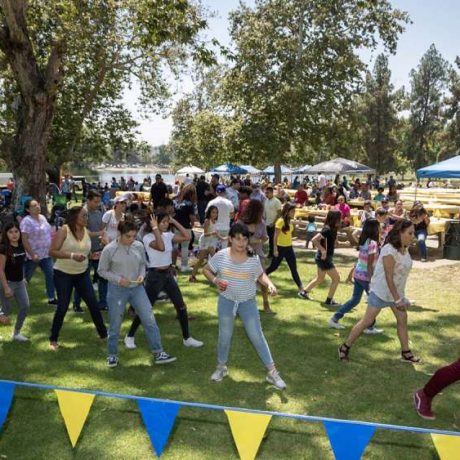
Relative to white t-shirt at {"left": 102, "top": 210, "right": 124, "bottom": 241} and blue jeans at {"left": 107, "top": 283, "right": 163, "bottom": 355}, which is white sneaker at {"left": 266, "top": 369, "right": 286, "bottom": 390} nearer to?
blue jeans at {"left": 107, "top": 283, "right": 163, "bottom": 355}

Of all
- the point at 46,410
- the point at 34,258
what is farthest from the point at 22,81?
the point at 46,410

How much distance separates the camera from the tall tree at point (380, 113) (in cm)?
5822

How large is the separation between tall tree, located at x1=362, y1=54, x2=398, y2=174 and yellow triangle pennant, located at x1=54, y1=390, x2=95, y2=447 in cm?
5843

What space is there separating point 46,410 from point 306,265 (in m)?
7.57

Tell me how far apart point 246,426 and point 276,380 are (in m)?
1.60

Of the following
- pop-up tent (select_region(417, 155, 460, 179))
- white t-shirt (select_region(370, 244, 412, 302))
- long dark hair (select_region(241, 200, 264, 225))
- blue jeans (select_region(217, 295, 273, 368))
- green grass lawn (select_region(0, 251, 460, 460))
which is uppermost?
pop-up tent (select_region(417, 155, 460, 179))

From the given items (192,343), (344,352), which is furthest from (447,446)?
(192,343)

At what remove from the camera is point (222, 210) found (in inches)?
338

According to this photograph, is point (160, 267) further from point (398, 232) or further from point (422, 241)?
point (422, 241)

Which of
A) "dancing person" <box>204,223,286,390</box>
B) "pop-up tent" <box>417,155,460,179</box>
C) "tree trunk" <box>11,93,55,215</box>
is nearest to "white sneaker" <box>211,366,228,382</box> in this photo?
"dancing person" <box>204,223,286,390</box>

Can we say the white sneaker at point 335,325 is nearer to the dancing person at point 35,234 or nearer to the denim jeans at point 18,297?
the denim jeans at point 18,297

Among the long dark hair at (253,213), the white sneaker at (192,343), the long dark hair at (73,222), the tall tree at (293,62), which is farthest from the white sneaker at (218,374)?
the tall tree at (293,62)

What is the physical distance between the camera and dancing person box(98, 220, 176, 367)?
4.99 metres

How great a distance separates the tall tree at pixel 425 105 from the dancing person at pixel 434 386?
6608 cm
